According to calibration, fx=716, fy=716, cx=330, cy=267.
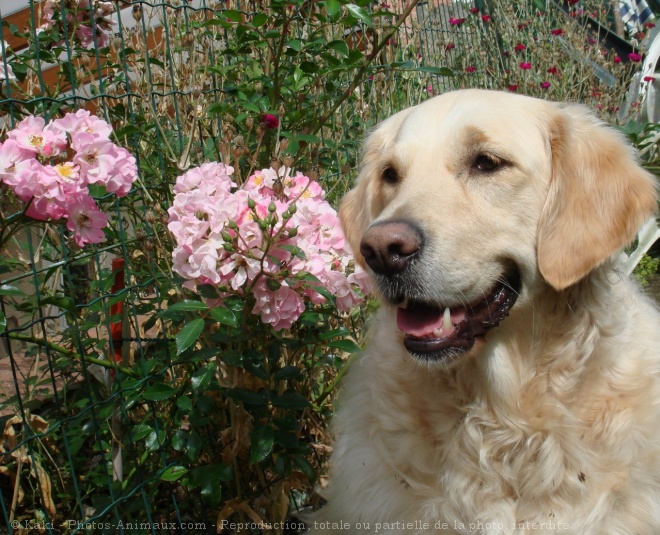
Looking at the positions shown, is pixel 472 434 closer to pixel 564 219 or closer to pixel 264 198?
pixel 564 219

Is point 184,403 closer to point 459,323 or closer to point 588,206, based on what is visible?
point 459,323

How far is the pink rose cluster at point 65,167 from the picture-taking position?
1.66 metres

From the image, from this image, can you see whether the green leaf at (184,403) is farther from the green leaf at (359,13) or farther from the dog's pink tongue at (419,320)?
the green leaf at (359,13)

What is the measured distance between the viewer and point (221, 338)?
2.16 meters

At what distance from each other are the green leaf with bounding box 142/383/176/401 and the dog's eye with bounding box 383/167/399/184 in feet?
3.14

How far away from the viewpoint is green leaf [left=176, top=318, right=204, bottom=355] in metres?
1.94

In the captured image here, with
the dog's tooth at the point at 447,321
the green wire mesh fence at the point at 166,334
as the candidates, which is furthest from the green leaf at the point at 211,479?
the dog's tooth at the point at 447,321

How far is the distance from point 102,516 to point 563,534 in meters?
1.45

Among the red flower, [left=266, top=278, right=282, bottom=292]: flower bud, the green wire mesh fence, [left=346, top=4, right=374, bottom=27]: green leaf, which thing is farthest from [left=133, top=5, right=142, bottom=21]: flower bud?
A: [left=266, top=278, right=282, bottom=292]: flower bud

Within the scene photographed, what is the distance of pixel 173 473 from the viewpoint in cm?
232

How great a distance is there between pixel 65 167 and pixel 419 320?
→ 1048mm

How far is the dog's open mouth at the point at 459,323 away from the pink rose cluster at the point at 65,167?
0.91 metres

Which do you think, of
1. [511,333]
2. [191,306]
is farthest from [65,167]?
[511,333]

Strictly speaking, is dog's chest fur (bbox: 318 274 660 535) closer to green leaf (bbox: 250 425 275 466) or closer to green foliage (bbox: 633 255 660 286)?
green leaf (bbox: 250 425 275 466)
